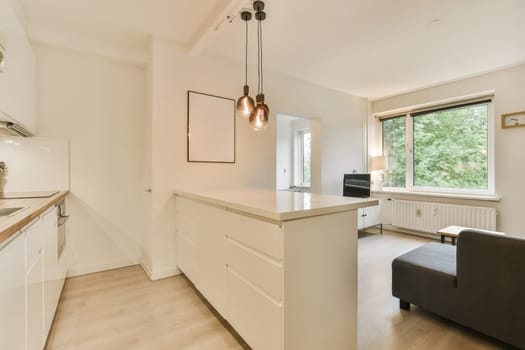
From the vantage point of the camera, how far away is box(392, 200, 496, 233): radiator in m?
3.52

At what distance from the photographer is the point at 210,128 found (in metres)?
2.94

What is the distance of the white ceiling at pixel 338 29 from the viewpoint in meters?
2.14

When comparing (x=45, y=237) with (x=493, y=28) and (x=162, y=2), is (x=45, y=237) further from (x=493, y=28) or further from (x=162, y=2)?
(x=493, y=28)

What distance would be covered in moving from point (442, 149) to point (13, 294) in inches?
205

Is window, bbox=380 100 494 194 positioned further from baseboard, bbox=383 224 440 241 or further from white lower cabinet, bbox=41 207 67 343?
white lower cabinet, bbox=41 207 67 343

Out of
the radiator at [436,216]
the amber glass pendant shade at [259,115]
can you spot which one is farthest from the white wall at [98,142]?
the radiator at [436,216]

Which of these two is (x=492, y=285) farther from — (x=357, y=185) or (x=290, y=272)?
(x=357, y=185)

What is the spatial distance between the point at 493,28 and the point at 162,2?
10.4ft

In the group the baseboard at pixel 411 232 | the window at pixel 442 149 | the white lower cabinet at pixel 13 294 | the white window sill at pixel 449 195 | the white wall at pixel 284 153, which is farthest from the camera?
the white wall at pixel 284 153

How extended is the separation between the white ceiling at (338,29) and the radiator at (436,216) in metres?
2.03

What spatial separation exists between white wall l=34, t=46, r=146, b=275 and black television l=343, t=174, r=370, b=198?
10.6 ft

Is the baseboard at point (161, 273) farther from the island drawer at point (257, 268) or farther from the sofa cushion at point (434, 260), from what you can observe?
the sofa cushion at point (434, 260)

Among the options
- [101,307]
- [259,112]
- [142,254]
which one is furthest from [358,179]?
[101,307]

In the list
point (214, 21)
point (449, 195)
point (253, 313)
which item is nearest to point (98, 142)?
Answer: point (214, 21)
